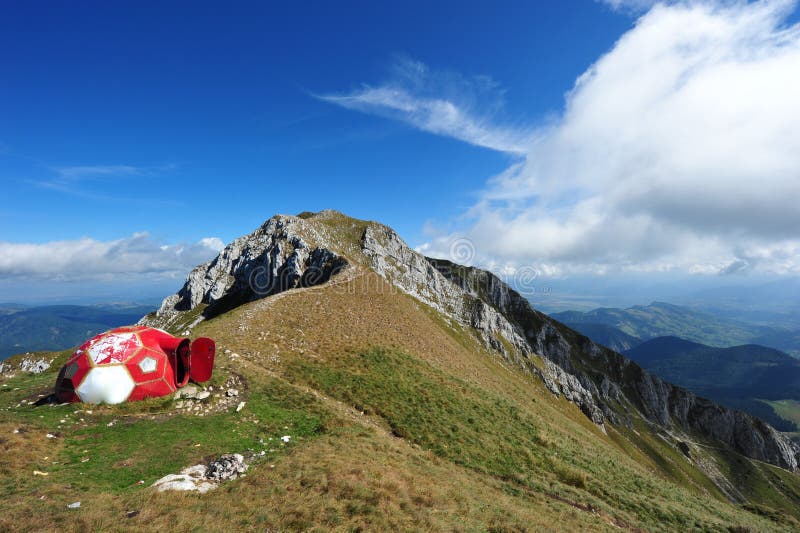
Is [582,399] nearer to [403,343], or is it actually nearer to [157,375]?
[403,343]

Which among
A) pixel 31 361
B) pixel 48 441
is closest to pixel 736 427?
pixel 48 441

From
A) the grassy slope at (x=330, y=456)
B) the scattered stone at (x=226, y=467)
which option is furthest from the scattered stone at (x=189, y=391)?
the scattered stone at (x=226, y=467)

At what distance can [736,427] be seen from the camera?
14375 cm

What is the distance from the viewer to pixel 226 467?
15.8m

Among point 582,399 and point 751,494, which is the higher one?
point 582,399

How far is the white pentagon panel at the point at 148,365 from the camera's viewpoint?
68.3 feet

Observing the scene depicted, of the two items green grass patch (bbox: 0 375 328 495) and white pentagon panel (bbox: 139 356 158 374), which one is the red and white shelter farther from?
green grass patch (bbox: 0 375 328 495)

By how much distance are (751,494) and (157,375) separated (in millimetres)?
166179

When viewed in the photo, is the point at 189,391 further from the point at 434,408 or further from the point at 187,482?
the point at 434,408

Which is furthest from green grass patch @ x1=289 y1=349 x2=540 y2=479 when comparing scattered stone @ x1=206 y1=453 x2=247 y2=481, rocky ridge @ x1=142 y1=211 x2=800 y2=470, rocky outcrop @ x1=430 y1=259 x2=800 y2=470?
rocky outcrop @ x1=430 y1=259 x2=800 y2=470

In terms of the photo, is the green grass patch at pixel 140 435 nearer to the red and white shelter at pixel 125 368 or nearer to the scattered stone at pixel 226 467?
the red and white shelter at pixel 125 368

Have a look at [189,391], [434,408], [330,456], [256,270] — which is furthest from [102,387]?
[256,270]

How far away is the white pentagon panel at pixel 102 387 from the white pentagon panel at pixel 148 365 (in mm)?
1078

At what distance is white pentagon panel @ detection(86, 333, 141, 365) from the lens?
2005cm
